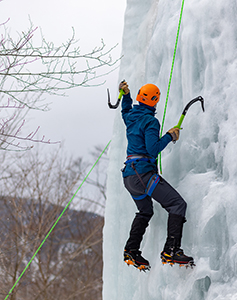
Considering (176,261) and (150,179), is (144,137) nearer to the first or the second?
(150,179)

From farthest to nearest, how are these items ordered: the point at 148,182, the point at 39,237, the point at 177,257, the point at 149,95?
the point at 39,237
the point at 149,95
the point at 148,182
the point at 177,257

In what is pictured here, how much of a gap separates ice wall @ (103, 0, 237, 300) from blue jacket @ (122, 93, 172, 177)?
41cm

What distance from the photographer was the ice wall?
2971mm

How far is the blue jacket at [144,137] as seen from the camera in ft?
10.1

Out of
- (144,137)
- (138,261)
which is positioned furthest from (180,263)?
(144,137)

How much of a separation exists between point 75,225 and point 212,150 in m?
19.4

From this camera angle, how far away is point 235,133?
3.01 meters

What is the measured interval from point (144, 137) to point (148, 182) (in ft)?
1.21

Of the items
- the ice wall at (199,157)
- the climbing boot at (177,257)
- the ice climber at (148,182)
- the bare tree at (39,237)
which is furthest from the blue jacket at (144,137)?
the bare tree at (39,237)

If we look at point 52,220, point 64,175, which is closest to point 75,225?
point 64,175

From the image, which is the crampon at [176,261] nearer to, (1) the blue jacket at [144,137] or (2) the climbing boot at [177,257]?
(2) the climbing boot at [177,257]

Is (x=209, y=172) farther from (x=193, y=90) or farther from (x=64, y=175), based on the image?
(x=64, y=175)

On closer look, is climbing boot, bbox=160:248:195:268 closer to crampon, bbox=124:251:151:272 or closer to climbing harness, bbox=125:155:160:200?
crampon, bbox=124:251:151:272

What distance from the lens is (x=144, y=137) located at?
325 centimetres
